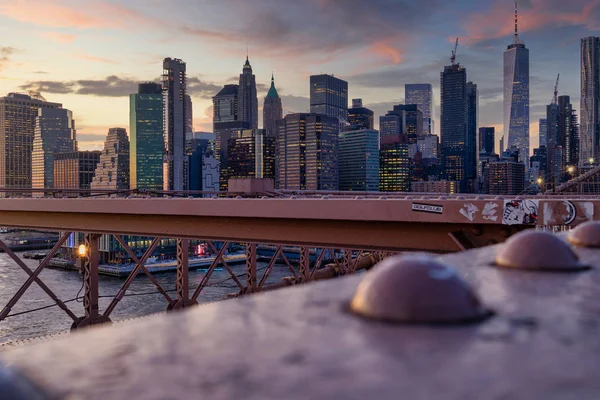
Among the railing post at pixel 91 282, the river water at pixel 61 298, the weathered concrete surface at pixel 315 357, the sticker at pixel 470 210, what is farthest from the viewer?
the river water at pixel 61 298

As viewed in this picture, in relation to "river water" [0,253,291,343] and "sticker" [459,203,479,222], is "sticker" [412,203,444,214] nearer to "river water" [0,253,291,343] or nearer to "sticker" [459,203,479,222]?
"sticker" [459,203,479,222]

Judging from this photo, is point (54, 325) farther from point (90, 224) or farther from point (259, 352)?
point (259, 352)

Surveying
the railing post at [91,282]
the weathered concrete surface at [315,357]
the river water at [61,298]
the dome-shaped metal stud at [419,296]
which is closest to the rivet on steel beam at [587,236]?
the weathered concrete surface at [315,357]

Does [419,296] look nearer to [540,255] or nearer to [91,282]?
[540,255]

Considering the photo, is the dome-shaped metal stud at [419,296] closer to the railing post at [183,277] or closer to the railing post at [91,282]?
the railing post at [91,282]

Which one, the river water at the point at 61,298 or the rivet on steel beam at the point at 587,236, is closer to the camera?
the rivet on steel beam at the point at 587,236

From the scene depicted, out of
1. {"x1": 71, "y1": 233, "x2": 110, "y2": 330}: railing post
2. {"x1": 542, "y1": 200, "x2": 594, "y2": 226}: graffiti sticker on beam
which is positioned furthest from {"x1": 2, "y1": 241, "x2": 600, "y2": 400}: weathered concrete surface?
{"x1": 71, "y1": 233, "x2": 110, "y2": 330}: railing post

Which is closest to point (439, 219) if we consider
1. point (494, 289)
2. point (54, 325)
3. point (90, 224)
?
point (494, 289)
